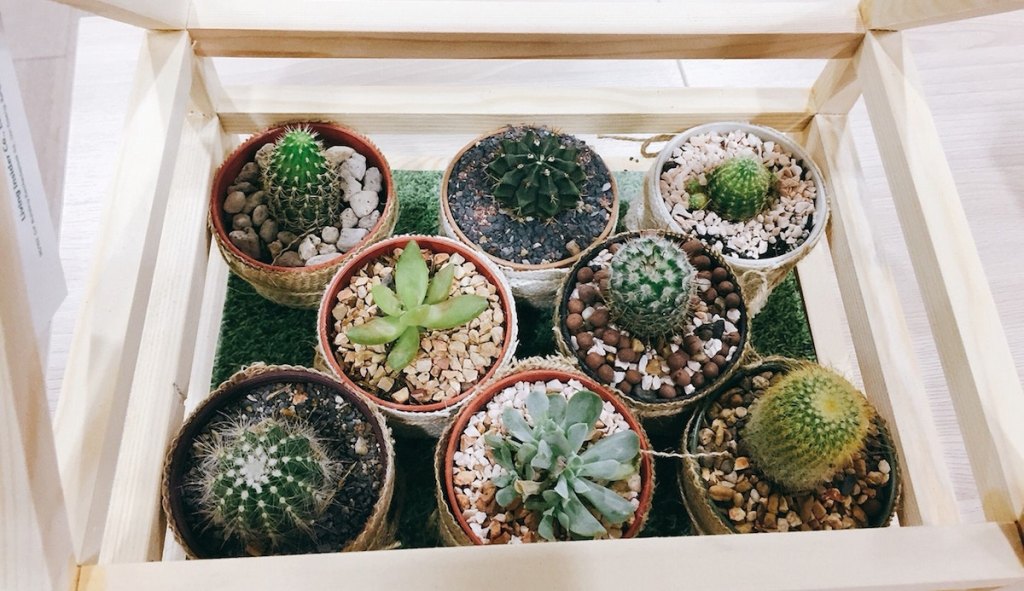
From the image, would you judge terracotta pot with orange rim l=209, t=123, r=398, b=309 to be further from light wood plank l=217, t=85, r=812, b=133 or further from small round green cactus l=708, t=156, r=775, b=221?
small round green cactus l=708, t=156, r=775, b=221

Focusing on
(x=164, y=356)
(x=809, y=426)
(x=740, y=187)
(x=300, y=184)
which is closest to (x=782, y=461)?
(x=809, y=426)

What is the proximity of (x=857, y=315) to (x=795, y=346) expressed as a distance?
0.18m

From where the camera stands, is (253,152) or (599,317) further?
(253,152)

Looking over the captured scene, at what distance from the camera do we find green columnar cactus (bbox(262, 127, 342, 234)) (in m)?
1.19

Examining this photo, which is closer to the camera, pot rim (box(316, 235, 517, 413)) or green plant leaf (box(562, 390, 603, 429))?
green plant leaf (box(562, 390, 603, 429))

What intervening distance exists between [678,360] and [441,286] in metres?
Answer: 0.39

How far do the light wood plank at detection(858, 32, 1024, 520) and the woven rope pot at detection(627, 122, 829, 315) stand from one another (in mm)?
216

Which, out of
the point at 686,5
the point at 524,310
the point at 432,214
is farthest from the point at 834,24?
the point at 432,214

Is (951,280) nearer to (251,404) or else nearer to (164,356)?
(251,404)

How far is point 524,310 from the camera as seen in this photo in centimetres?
144

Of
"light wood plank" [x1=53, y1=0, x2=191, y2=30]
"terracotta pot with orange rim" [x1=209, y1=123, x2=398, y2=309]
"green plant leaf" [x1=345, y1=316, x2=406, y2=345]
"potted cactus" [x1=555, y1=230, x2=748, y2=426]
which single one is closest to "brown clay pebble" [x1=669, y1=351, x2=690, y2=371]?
"potted cactus" [x1=555, y1=230, x2=748, y2=426]

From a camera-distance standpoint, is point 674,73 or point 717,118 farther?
point 674,73

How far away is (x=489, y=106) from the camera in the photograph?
1.35m

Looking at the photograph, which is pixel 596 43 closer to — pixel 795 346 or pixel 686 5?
pixel 686 5
